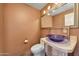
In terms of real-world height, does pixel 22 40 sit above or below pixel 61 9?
below

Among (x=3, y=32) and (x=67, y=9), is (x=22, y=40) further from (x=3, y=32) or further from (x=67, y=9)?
(x=67, y=9)

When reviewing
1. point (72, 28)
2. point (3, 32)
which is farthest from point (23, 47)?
point (72, 28)

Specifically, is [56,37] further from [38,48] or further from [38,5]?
[38,5]

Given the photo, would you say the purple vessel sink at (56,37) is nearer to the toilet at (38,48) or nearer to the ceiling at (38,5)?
the toilet at (38,48)

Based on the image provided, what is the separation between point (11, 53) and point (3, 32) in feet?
0.72

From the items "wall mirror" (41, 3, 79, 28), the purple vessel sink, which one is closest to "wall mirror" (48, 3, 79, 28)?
"wall mirror" (41, 3, 79, 28)

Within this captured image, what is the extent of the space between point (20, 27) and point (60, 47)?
43cm

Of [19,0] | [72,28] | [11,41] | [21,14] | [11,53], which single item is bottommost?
[11,53]

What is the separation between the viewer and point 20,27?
149 cm

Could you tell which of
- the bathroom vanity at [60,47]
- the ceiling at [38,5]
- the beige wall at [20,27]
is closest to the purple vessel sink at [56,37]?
the bathroom vanity at [60,47]

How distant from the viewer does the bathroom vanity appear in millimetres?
1421

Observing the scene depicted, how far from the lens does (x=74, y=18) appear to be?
1.44 metres

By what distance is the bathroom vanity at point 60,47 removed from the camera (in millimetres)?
1421

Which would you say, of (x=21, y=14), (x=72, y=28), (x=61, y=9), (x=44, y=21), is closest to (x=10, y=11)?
(x=21, y=14)
